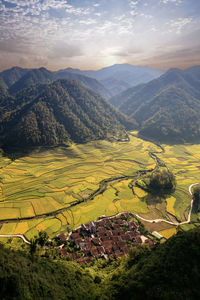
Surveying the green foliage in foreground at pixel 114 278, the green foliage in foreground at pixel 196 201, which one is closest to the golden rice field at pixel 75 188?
the green foliage in foreground at pixel 196 201

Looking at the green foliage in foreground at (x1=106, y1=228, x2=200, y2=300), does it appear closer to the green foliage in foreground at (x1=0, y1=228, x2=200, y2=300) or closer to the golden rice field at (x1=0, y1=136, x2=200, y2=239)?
the green foliage in foreground at (x1=0, y1=228, x2=200, y2=300)

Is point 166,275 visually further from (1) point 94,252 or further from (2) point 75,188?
(2) point 75,188

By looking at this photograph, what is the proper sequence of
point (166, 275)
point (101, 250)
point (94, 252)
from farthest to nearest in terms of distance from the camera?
point (101, 250) → point (94, 252) → point (166, 275)

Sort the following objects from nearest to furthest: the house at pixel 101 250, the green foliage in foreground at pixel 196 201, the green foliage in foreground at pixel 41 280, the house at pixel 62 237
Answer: the green foliage in foreground at pixel 41 280
the house at pixel 101 250
the house at pixel 62 237
the green foliage in foreground at pixel 196 201

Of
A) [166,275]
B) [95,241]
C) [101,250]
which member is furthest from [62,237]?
[166,275]

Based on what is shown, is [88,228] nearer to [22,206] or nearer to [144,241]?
[144,241]

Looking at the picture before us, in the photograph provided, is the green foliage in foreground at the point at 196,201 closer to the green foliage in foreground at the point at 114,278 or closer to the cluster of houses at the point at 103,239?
the cluster of houses at the point at 103,239

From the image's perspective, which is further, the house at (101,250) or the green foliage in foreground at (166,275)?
the house at (101,250)
